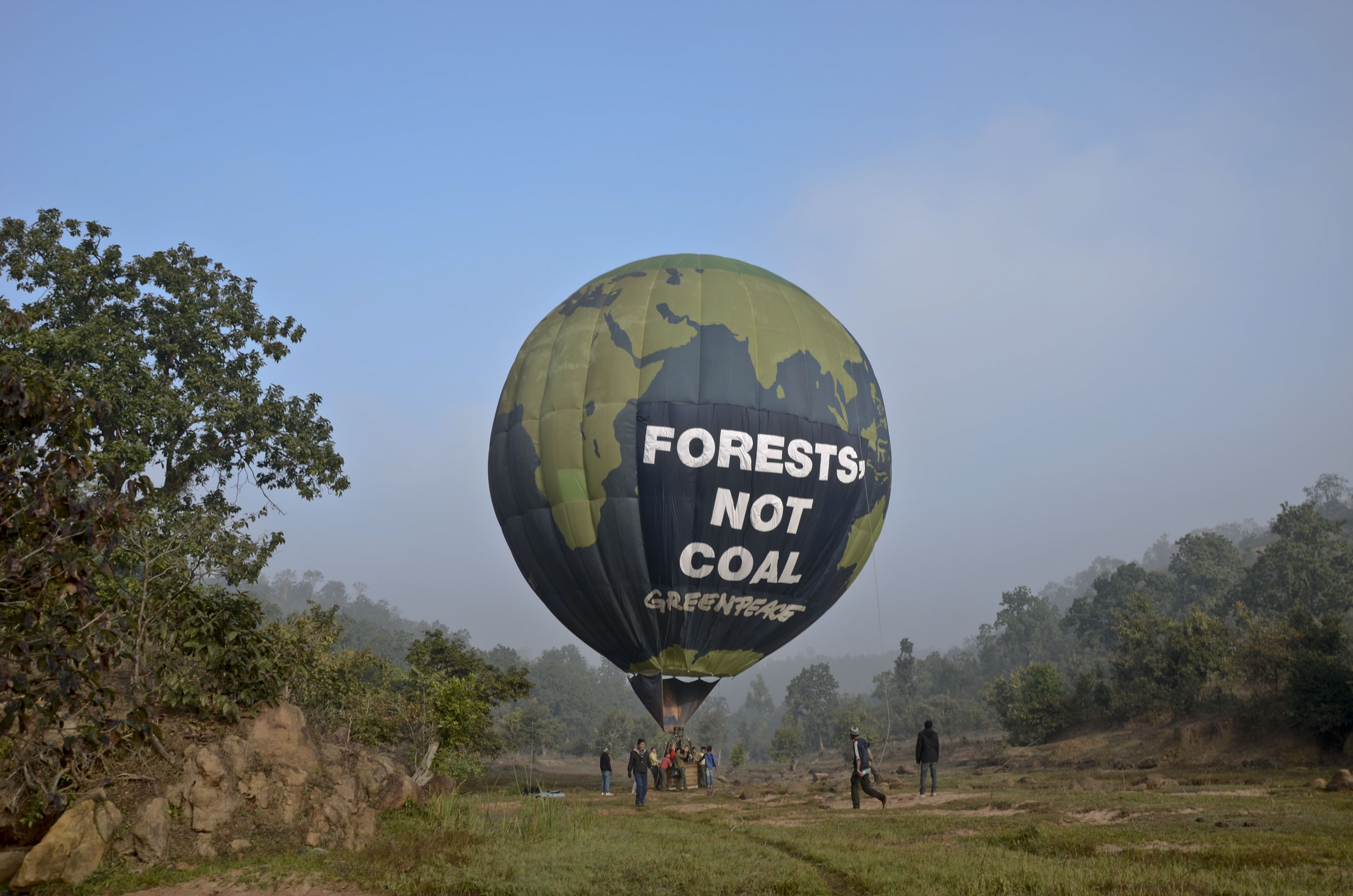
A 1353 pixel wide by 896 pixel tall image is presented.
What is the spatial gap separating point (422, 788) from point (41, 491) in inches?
507

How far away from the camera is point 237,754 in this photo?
13.8 meters

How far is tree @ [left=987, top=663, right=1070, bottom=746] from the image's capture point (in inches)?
1751

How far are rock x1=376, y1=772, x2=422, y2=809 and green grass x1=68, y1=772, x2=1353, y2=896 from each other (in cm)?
29

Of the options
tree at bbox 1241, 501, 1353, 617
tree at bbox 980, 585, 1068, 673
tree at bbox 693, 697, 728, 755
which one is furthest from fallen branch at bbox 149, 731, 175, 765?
tree at bbox 980, 585, 1068, 673

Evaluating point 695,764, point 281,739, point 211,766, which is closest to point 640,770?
point 695,764

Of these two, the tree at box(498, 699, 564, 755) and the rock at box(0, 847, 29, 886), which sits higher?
the rock at box(0, 847, 29, 886)

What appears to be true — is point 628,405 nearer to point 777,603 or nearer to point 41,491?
point 777,603

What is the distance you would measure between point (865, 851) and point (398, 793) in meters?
9.06

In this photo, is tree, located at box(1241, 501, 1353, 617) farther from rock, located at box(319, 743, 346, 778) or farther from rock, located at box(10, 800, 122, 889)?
rock, located at box(10, 800, 122, 889)

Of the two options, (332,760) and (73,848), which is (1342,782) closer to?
(332,760)

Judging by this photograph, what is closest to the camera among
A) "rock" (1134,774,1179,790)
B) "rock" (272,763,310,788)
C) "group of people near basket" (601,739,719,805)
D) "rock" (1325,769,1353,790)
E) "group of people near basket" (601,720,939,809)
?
"rock" (272,763,310,788)

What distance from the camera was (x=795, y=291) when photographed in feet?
84.7

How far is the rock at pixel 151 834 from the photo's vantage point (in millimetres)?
11695

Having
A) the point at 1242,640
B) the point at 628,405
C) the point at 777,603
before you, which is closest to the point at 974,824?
the point at 777,603
